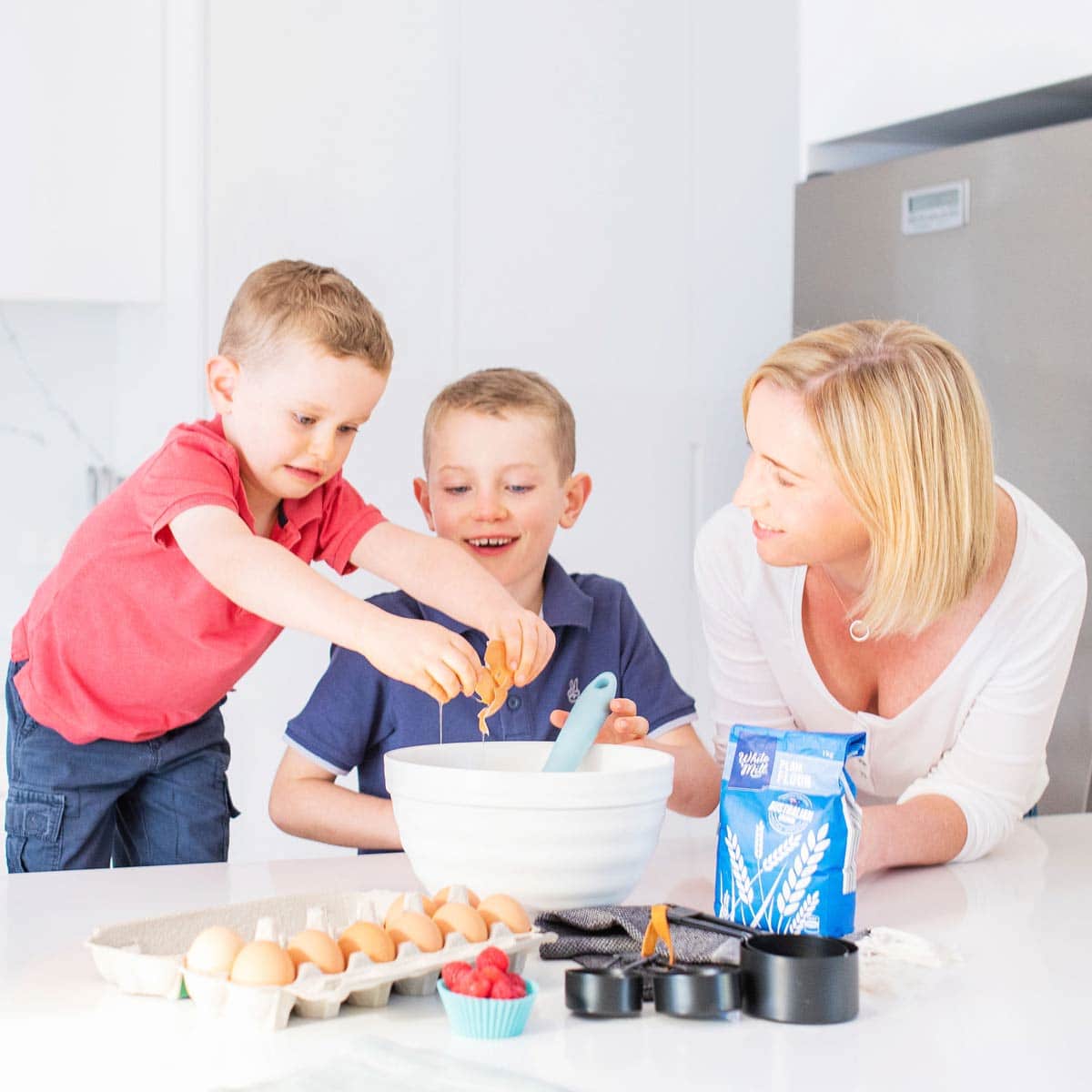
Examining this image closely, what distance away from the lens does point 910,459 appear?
4.36ft

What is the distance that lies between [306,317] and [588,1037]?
2.80ft

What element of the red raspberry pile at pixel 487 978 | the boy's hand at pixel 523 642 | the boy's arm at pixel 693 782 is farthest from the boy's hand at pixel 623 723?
the red raspberry pile at pixel 487 978

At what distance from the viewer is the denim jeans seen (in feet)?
5.03

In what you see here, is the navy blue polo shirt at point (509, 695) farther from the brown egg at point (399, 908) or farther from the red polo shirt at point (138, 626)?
the brown egg at point (399, 908)

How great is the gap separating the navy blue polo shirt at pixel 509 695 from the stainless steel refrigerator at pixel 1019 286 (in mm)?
768

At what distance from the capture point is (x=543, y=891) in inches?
36.4

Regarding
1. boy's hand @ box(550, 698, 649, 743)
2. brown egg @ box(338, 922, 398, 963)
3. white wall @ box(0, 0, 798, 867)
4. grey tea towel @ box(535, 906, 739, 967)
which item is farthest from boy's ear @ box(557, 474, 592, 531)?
brown egg @ box(338, 922, 398, 963)

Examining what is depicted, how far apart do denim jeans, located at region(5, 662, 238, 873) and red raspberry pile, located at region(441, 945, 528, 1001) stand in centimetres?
87

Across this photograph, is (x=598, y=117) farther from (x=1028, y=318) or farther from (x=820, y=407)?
(x=820, y=407)

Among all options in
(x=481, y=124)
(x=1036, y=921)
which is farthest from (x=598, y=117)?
(x=1036, y=921)

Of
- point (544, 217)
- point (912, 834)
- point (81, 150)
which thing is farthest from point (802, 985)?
point (544, 217)

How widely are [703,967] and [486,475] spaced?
2.85ft

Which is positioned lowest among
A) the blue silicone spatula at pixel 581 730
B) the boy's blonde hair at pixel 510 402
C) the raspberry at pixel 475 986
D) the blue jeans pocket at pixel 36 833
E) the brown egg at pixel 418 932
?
the blue jeans pocket at pixel 36 833

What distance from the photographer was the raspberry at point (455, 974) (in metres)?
0.76
